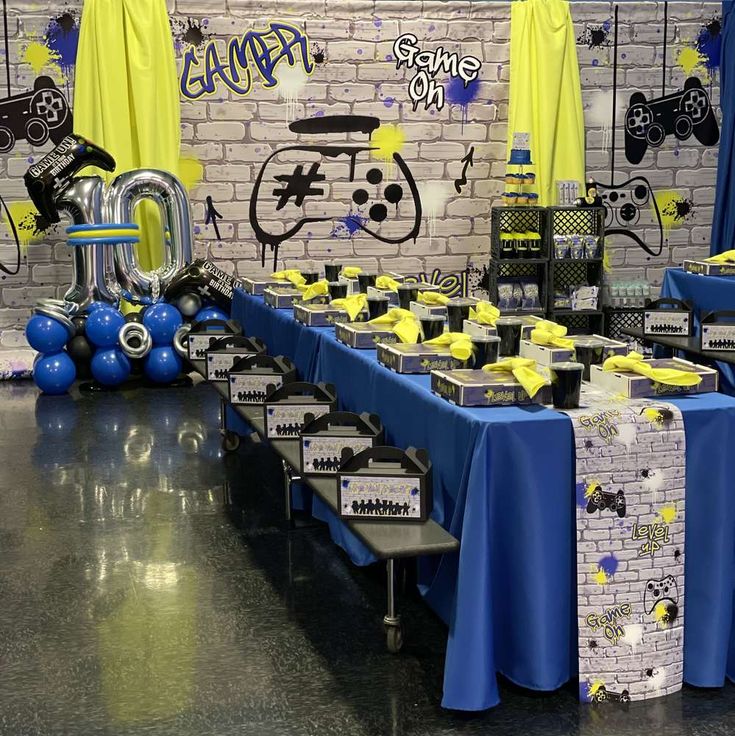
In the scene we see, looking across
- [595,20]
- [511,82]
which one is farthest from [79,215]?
[595,20]

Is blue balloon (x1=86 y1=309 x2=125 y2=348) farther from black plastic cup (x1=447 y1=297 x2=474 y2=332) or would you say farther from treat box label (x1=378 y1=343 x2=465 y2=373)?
treat box label (x1=378 y1=343 x2=465 y2=373)

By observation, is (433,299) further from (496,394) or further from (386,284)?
(496,394)

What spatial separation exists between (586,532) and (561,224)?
15.7 feet

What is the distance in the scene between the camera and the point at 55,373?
615 cm

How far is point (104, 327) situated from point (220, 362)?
6.62 ft

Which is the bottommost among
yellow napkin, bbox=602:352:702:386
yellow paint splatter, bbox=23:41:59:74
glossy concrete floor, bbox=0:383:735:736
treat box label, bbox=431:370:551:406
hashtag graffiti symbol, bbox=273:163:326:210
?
glossy concrete floor, bbox=0:383:735:736

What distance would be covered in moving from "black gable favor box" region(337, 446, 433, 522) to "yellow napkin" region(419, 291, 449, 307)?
1267mm

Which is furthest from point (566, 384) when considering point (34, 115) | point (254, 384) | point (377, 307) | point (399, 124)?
point (34, 115)

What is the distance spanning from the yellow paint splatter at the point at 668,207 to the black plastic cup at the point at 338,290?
3950 millimetres

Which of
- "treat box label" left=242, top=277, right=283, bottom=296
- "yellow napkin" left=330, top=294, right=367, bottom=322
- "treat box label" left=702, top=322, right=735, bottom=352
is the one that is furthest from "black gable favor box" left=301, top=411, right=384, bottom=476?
"treat box label" left=242, top=277, right=283, bottom=296

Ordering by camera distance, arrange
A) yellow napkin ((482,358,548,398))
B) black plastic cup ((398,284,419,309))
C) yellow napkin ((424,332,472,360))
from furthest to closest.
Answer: black plastic cup ((398,284,419,309)), yellow napkin ((424,332,472,360)), yellow napkin ((482,358,548,398))

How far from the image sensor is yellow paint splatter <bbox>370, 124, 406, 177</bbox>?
7301 mm

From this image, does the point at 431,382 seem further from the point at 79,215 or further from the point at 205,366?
the point at 79,215

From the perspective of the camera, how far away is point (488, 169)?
24.6 feet
